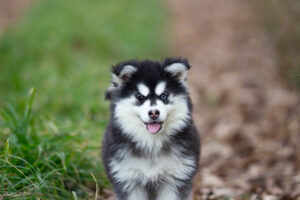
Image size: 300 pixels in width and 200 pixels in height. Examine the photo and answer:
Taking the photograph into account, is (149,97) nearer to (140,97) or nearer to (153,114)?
(140,97)

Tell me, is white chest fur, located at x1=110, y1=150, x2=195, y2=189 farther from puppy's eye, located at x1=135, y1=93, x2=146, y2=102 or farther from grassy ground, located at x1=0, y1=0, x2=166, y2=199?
grassy ground, located at x1=0, y1=0, x2=166, y2=199

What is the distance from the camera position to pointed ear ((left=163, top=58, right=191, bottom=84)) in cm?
401

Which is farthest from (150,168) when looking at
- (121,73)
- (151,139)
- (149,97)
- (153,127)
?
(121,73)

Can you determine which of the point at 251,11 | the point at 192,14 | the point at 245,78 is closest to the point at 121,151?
the point at 245,78

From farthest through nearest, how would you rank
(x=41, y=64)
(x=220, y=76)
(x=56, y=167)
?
(x=220, y=76)
(x=41, y=64)
(x=56, y=167)

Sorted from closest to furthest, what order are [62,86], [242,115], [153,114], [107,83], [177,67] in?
1. [153,114]
2. [177,67]
3. [62,86]
4. [242,115]
5. [107,83]

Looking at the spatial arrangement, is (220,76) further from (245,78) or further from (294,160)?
(294,160)

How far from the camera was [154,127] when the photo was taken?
3854mm

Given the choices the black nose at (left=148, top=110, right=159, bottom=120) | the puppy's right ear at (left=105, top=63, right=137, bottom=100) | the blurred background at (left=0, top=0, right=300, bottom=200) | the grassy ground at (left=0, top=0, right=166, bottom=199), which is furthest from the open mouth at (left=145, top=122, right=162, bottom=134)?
the blurred background at (left=0, top=0, right=300, bottom=200)

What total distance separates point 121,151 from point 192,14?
13611mm

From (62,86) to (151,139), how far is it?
3991mm

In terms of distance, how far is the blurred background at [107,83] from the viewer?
4.84m

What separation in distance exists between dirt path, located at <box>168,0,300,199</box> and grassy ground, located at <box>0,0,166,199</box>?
1406mm

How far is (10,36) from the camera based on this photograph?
1012cm
